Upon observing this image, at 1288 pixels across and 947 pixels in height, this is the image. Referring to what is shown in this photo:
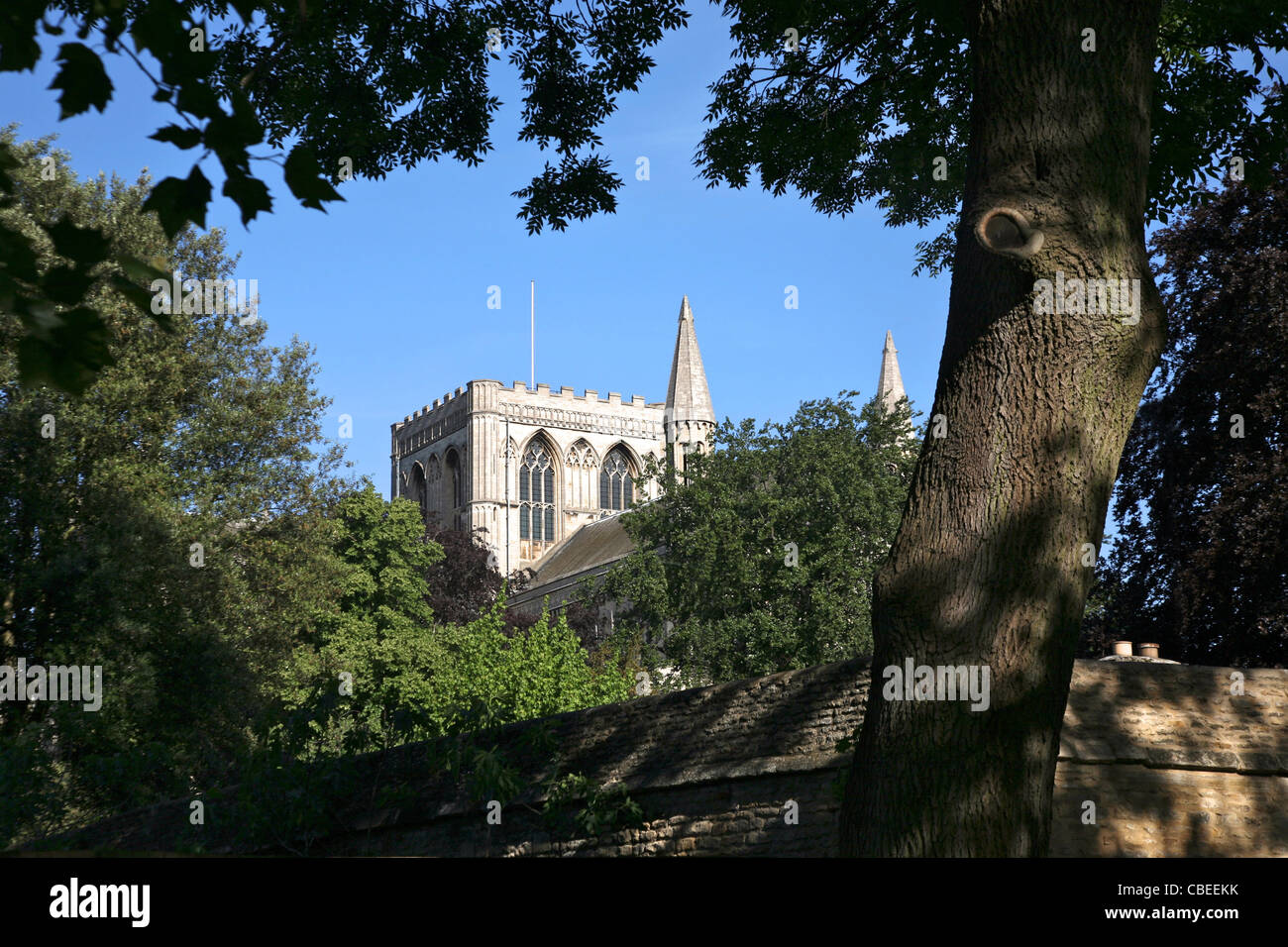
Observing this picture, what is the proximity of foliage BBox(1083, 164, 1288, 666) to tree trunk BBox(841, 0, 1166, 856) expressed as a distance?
55.2ft

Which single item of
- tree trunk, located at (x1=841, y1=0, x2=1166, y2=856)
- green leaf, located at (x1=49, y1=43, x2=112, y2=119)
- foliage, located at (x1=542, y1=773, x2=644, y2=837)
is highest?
green leaf, located at (x1=49, y1=43, x2=112, y2=119)

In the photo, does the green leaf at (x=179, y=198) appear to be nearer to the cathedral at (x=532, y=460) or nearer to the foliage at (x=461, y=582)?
the foliage at (x=461, y=582)

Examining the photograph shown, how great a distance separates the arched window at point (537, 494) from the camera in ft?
270

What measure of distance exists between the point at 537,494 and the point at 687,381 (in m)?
14.9

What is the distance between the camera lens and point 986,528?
4207 mm

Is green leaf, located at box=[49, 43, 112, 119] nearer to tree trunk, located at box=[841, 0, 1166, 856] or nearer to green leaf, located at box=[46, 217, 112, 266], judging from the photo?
green leaf, located at box=[46, 217, 112, 266]

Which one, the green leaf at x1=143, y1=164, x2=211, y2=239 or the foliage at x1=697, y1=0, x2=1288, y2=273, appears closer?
the green leaf at x1=143, y1=164, x2=211, y2=239

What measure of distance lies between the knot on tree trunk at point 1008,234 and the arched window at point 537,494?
77.9m

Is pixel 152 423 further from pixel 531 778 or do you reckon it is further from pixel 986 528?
pixel 986 528

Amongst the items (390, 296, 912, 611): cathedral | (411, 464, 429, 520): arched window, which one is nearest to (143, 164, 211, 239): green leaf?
(390, 296, 912, 611): cathedral

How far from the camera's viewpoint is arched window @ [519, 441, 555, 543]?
82250 mm

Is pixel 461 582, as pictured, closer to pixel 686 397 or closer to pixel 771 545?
pixel 771 545

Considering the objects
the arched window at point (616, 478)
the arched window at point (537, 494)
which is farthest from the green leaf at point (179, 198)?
the arched window at point (616, 478)
